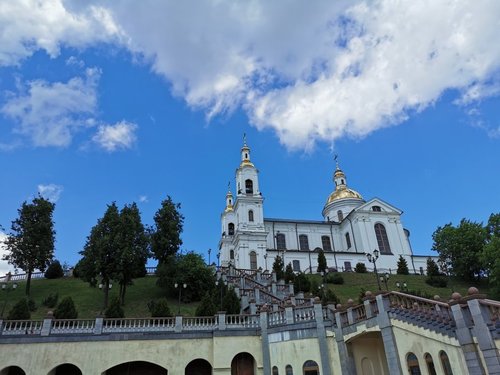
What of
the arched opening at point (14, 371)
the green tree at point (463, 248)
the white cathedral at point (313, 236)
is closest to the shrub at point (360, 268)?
the white cathedral at point (313, 236)

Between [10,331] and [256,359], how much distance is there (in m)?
14.0

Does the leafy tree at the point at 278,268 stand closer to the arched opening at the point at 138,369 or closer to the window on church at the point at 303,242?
the window on church at the point at 303,242

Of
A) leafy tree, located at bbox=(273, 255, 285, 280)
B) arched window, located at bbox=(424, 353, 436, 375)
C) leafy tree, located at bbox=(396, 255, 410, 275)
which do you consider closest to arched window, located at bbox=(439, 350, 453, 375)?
arched window, located at bbox=(424, 353, 436, 375)

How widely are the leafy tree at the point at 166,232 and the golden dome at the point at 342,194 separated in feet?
126

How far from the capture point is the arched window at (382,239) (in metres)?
62.6

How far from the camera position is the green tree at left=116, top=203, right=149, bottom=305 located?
113 ft

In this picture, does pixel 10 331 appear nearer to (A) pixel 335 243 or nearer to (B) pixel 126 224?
(B) pixel 126 224

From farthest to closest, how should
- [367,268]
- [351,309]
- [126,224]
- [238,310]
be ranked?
[367,268], [126,224], [238,310], [351,309]

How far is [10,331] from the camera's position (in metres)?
21.4

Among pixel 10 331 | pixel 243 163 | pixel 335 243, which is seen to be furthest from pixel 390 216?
pixel 10 331

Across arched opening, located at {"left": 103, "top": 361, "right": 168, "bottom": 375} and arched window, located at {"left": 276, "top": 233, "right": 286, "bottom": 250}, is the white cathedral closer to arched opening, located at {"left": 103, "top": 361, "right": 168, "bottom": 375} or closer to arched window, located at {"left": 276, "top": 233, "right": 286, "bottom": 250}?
arched window, located at {"left": 276, "top": 233, "right": 286, "bottom": 250}

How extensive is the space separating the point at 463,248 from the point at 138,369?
4463cm

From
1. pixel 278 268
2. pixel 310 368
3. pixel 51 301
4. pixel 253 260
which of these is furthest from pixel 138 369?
pixel 253 260

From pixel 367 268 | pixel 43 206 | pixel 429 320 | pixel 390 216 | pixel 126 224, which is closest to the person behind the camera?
→ pixel 429 320
